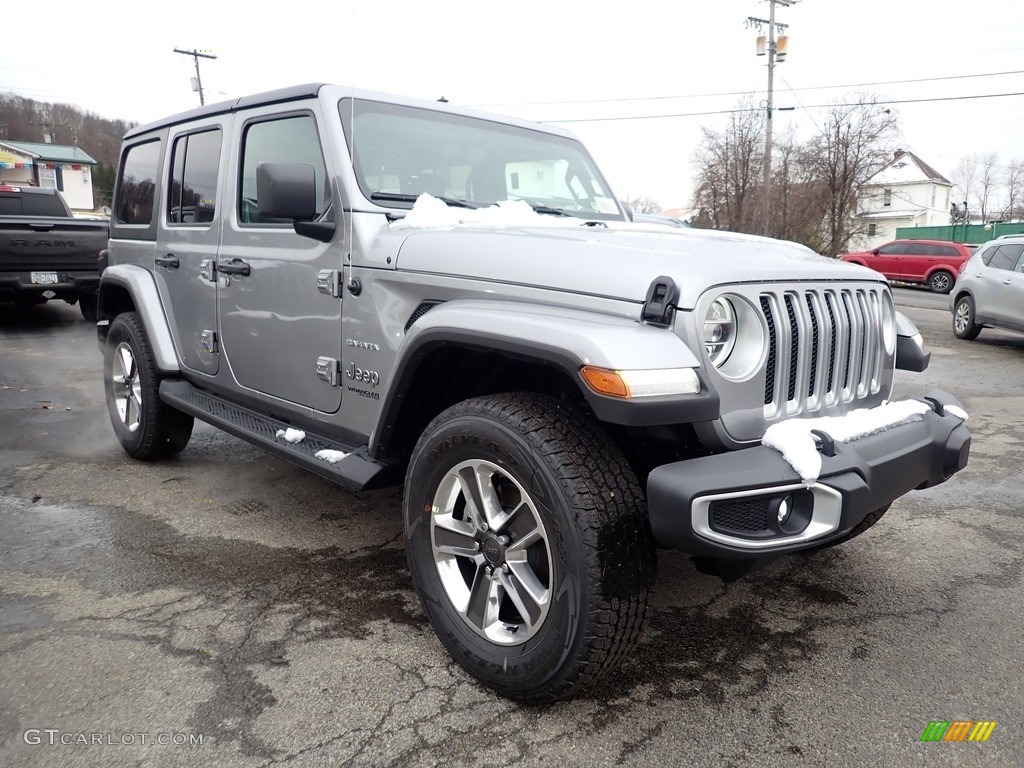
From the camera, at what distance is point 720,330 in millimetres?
2314

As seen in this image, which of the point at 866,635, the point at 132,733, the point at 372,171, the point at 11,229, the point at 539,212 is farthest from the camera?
the point at 11,229

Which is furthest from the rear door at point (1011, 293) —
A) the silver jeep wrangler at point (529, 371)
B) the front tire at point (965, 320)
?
the silver jeep wrangler at point (529, 371)

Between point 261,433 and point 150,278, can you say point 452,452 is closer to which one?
point 261,433

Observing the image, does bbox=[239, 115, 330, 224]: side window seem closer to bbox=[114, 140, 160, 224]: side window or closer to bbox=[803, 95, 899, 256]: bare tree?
bbox=[114, 140, 160, 224]: side window

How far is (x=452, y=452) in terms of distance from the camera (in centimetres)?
246

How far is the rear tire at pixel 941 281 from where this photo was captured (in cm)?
2181

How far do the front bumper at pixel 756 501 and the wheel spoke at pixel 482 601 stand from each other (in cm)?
60

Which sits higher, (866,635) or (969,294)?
(969,294)

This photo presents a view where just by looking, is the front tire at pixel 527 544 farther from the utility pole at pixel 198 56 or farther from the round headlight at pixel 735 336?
the utility pole at pixel 198 56

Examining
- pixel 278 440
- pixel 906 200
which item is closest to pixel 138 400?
pixel 278 440

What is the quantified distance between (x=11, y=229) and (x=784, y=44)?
3167cm

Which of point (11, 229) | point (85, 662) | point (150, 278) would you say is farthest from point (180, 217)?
point (11, 229)

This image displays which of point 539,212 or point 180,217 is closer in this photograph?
point 539,212

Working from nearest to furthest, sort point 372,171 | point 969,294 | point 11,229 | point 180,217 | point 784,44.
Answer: point 372,171
point 180,217
point 11,229
point 969,294
point 784,44
